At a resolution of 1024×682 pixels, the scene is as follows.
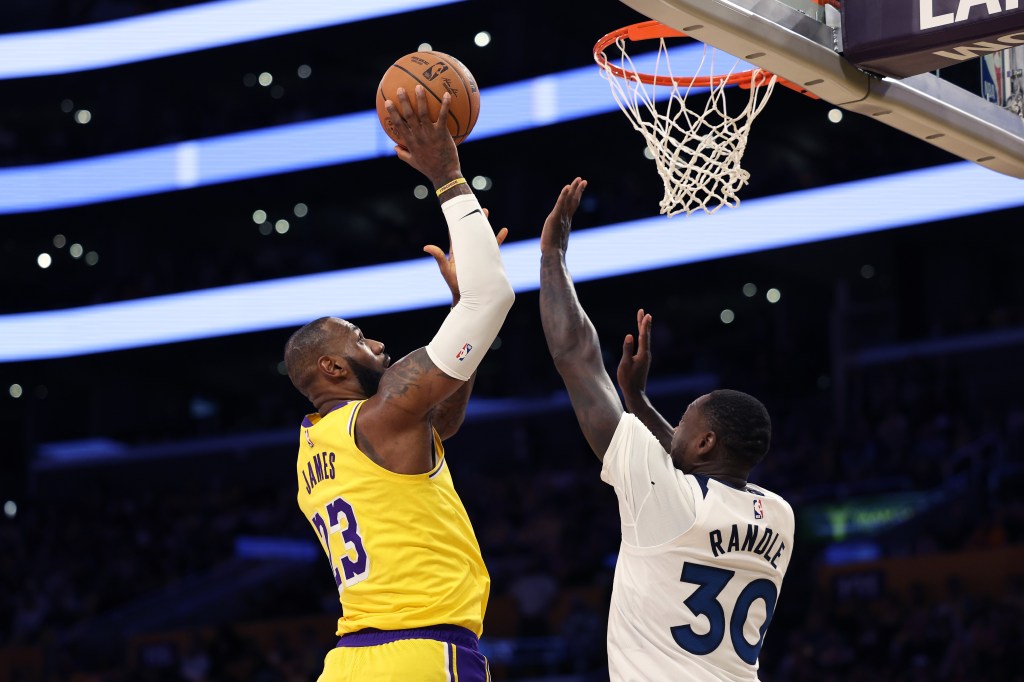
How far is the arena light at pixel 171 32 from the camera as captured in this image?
2094 centimetres

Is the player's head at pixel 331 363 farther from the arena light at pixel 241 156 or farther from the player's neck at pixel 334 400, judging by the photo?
the arena light at pixel 241 156

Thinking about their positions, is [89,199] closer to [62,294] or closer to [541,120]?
[62,294]

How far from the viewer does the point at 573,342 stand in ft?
12.5

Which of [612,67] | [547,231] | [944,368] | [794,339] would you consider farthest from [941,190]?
[547,231]

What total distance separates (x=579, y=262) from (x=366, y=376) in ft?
48.5

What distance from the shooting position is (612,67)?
530 cm

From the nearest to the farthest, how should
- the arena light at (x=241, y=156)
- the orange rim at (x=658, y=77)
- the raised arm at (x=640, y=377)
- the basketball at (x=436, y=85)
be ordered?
the basketball at (x=436, y=85) < the raised arm at (x=640, y=377) < the orange rim at (x=658, y=77) < the arena light at (x=241, y=156)

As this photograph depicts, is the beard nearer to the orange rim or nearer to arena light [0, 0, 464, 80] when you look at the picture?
the orange rim

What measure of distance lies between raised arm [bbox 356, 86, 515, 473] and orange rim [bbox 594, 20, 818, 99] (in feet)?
4.15

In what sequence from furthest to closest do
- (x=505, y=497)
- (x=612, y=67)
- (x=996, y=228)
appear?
1. (x=996, y=228)
2. (x=505, y=497)
3. (x=612, y=67)

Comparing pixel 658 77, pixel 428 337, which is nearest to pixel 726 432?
pixel 658 77

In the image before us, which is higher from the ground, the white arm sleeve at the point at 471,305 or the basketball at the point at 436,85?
the basketball at the point at 436,85

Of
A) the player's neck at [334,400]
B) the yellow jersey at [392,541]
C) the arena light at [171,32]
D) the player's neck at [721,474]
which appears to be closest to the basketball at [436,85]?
the player's neck at [334,400]

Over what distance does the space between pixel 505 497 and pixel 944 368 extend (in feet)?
21.0
